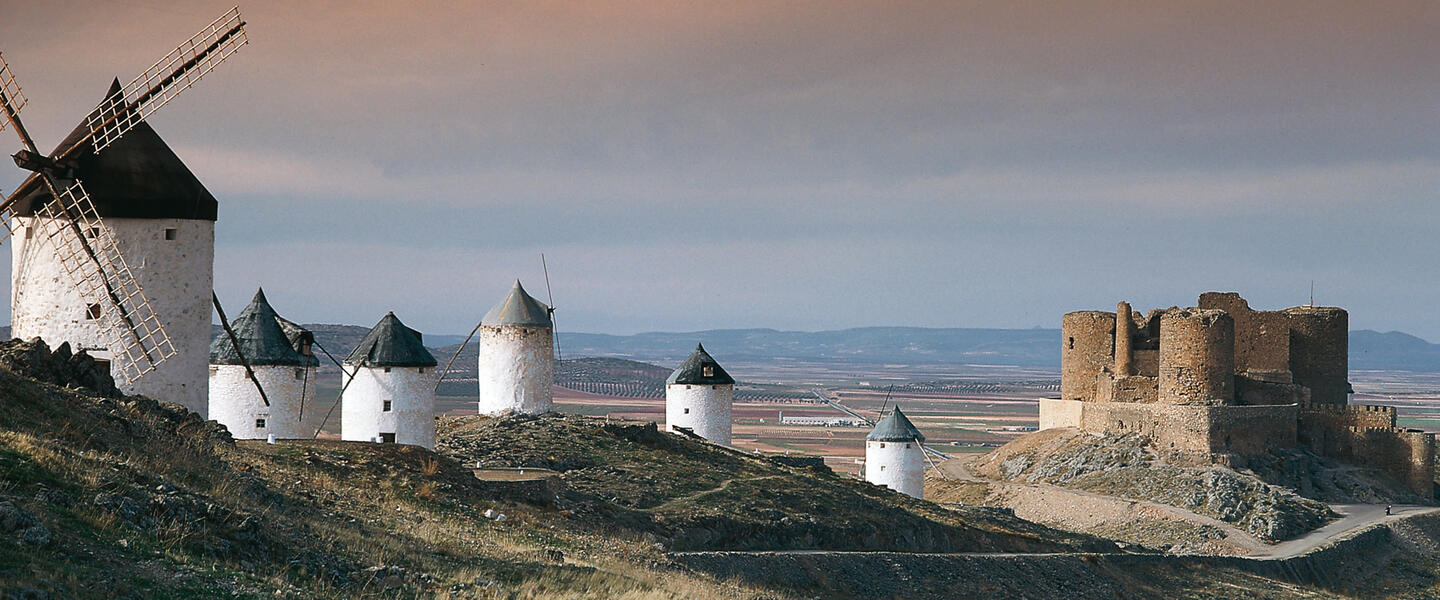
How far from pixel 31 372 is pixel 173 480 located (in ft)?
12.6

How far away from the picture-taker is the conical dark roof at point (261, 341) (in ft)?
85.0

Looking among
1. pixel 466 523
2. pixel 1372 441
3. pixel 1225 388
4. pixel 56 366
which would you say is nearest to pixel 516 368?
pixel 466 523

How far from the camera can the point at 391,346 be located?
90.1 feet

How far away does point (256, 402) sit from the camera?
1013 inches

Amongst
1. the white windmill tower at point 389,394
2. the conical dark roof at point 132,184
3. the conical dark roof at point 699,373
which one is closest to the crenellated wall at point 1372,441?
the conical dark roof at point 699,373

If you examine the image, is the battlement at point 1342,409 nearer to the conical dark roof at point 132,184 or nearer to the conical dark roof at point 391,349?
the conical dark roof at point 391,349

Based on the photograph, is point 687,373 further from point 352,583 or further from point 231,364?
point 352,583

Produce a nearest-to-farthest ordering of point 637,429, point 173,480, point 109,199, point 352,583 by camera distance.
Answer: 1. point 352,583
2. point 173,480
3. point 109,199
4. point 637,429

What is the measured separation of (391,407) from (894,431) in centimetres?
1572

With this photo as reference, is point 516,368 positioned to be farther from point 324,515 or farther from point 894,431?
point 324,515

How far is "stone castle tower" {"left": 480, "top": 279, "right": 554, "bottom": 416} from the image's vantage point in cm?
3328

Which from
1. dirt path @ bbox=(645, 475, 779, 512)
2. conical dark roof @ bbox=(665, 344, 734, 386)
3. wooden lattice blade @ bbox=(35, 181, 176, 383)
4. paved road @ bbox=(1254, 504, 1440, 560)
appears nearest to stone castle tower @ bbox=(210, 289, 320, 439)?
wooden lattice blade @ bbox=(35, 181, 176, 383)

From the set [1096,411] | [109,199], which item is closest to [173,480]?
[109,199]

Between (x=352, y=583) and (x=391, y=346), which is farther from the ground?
(x=391, y=346)
